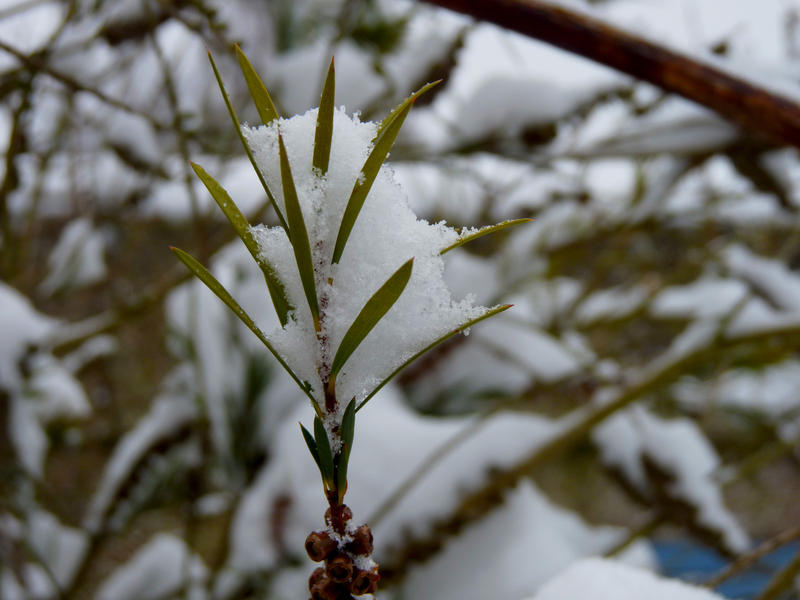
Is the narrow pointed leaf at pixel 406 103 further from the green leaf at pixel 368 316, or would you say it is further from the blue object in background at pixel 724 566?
the blue object in background at pixel 724 566

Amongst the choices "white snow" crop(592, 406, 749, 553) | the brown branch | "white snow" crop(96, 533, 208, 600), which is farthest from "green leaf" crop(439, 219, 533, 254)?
"white snow" crop(96, 533, 208, 600)

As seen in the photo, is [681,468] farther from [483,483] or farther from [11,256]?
[11,256]

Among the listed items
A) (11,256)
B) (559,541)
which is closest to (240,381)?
(11,256)

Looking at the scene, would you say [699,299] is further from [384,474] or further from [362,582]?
[362,582]

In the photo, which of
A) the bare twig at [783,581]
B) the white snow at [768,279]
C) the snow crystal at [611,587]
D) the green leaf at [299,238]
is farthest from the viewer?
the white snow at [768,279]

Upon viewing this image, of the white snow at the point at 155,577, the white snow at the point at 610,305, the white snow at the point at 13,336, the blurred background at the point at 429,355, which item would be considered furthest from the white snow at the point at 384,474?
the white snow at the point at 610,305

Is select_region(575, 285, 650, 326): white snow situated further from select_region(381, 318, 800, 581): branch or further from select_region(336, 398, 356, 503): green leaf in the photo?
select_region(336, 398, 356, 503): green leaf
